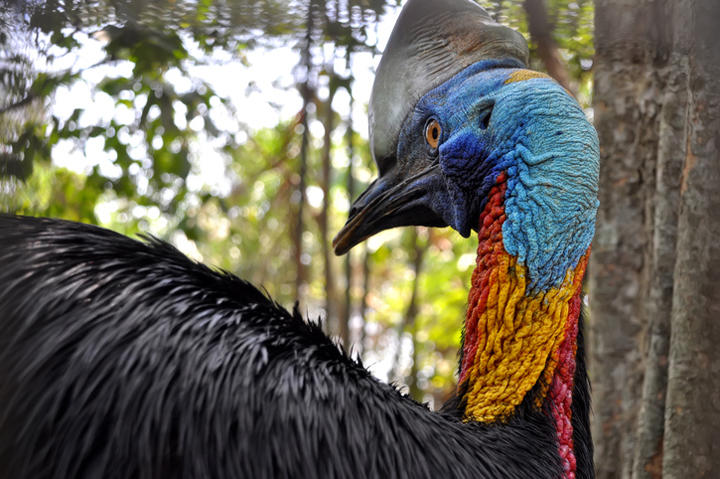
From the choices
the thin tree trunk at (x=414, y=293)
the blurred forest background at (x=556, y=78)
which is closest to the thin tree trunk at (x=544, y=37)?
the blurred forest background at (x=556, y=78)

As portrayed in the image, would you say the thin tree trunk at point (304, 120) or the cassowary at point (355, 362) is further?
the thin tree trunk at point (304, 120)

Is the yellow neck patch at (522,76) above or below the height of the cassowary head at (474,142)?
above

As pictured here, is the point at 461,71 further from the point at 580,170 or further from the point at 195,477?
the point at 195,477

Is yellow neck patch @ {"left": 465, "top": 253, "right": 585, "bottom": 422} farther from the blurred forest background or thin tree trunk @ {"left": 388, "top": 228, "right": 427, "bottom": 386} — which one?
thin tree trunk @ {"left": 388, "top": 228, "right": 427, "bottom": 386}

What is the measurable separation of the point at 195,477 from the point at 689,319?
1172 mm

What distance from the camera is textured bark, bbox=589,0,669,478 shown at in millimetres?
2416

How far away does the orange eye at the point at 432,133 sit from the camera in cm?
184

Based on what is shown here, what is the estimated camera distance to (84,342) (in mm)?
Answer: 1284

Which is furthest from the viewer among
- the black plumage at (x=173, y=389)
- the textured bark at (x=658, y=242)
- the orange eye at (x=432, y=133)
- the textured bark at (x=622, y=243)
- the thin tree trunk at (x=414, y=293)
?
the thin tree trunk at (x=414, y=293)

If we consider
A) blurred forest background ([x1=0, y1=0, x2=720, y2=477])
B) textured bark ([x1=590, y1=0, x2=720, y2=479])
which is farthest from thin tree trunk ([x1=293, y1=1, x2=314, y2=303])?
textured bark ([x1=590, y1=0, x2=720, y2=479])

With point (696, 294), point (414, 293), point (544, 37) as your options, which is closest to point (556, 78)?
point (544, 37)

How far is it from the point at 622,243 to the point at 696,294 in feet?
2.45

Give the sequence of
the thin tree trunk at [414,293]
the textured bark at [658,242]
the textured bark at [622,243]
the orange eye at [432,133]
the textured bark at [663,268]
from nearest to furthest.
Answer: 1. the textured bark at [658,242]
2. the orange eye at [432,133]
3. the textured bark at [663,268]
4. the textured bark at [622,243]
5. the thin tree trunk at [414,293]

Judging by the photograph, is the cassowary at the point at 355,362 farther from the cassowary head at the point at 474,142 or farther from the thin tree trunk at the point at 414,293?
the thin tree trunk at the point at 414,293
